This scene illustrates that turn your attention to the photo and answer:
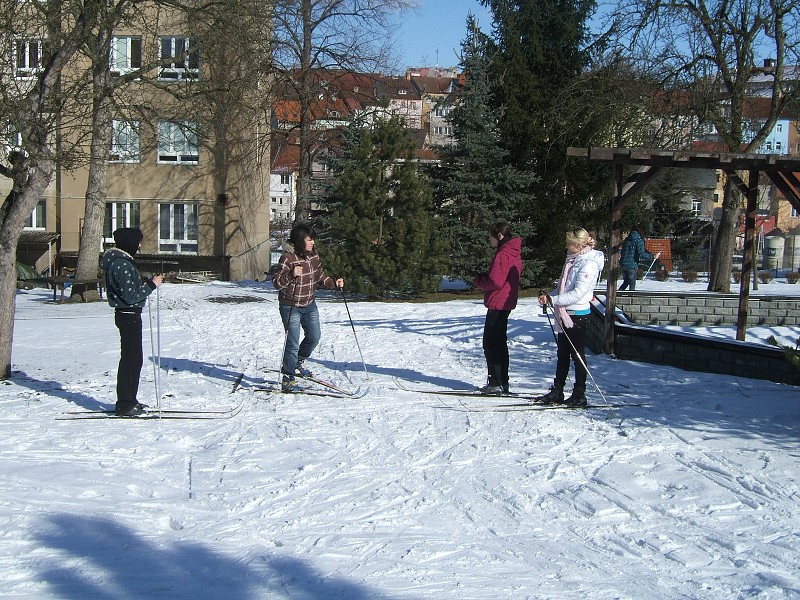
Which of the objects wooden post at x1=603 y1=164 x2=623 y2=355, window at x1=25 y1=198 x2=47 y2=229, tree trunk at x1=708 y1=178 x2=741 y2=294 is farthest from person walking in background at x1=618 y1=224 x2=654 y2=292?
window at x1=25 y1=198 x2=47 y2=229

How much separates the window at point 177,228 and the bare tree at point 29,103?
20.3 metres

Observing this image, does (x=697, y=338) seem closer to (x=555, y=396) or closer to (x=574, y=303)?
(x=555, y=396)

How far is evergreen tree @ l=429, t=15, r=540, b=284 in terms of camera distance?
2200 cm

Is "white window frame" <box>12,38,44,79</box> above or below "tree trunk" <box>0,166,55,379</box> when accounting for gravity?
above

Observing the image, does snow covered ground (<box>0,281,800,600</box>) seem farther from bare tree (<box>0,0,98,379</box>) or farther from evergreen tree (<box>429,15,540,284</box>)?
evergreen tree (<box>429,15,540,284</box>)

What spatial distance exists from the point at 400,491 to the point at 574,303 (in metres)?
3.23

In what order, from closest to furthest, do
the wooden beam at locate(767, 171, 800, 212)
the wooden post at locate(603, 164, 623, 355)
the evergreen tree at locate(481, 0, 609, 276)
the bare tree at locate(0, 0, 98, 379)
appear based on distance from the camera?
1. the bare tree at locate(0, 0, 98, 379)
2. the wooden beam at locate(767, 171, 800, 212)
3. the wooden post at locate(603, 164, 623, 355)
4. the evergreen tree at locate(481, 0, 609, 276)

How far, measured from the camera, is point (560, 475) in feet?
20.8

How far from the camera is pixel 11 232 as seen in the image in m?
9.51

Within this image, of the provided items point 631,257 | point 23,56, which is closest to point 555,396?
point 23,56

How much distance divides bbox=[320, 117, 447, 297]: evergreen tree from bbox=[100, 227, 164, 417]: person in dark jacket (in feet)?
37.3

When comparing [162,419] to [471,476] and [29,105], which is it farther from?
[29,105]

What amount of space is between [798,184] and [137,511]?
10123 mm

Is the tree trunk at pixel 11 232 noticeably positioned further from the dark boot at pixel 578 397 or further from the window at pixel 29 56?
the dark boot at pixel 578 397
